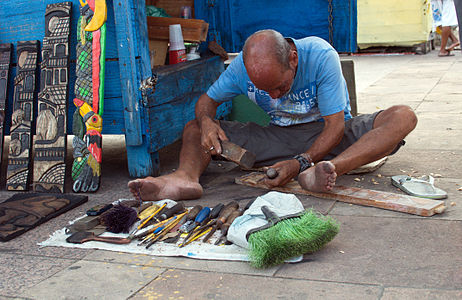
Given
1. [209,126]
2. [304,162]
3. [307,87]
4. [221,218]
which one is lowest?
[221,218]

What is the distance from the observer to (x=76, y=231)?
112 inches

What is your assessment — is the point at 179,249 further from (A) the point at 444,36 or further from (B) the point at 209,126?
(A) the point at 444,36

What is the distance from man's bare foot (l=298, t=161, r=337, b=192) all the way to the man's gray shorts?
0.53m

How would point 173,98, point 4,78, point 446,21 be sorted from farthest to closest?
point 446,21
point 173,98
point 4,78

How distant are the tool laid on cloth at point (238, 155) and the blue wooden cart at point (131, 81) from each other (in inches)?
29.7

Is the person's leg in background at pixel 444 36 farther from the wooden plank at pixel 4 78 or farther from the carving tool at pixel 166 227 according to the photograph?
the carving tool at pixel 166 227

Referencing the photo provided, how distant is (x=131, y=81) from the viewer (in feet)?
12.3

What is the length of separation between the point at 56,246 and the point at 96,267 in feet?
1.30

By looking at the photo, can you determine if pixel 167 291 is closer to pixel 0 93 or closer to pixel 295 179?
pixel 295 179

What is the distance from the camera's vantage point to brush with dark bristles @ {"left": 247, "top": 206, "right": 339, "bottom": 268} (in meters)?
2.29

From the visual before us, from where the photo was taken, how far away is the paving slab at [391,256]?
2.15 meters

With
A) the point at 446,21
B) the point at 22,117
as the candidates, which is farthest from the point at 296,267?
the point at 446,21

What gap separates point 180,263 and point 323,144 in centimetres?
127

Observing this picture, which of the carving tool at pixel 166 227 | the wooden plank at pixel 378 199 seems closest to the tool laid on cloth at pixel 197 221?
the carving tool at pixel 166 227
